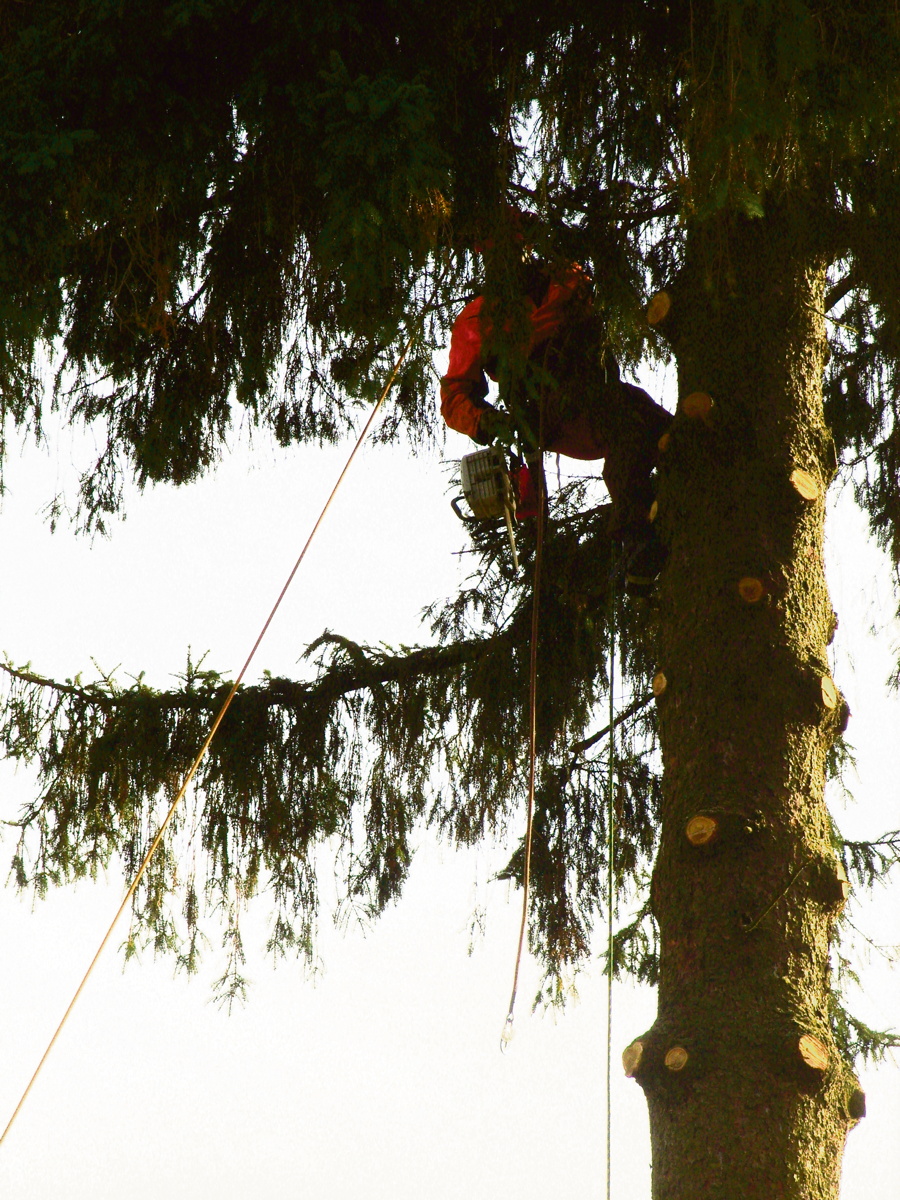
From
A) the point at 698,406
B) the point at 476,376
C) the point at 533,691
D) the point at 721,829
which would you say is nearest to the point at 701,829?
the point at 721,829

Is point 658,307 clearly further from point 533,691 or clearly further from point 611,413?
point 533,691

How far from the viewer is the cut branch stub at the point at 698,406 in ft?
9.98

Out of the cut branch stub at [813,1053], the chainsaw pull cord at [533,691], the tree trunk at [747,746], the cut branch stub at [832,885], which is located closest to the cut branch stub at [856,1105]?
the tree trunk at [747,746]

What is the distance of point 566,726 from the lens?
3.88 meters

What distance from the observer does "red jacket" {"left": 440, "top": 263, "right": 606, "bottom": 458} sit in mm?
3139

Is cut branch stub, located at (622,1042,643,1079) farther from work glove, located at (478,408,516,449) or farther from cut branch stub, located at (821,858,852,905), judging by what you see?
work glove, located at (478,408,516,449)

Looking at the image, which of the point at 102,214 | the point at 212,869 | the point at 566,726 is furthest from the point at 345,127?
the point at 212,869

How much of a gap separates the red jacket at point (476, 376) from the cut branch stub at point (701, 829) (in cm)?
122

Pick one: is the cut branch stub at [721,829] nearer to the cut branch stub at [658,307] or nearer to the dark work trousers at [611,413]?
the dark work trousers at [611,413]

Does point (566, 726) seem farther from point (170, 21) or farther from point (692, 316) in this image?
point (170, 21)

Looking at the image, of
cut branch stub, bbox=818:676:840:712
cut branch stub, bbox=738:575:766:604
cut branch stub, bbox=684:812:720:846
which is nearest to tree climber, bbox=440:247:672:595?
cut branch stub, bbox=738:575:766:604

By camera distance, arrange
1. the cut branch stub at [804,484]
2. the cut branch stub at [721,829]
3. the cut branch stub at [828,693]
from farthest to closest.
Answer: the cut branch stub at [804,484], the cut branch stub at [828,693], the cut branch stub at [721,829]

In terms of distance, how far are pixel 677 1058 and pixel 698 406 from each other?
1.57 m

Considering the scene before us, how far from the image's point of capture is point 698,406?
3057 millimetres
